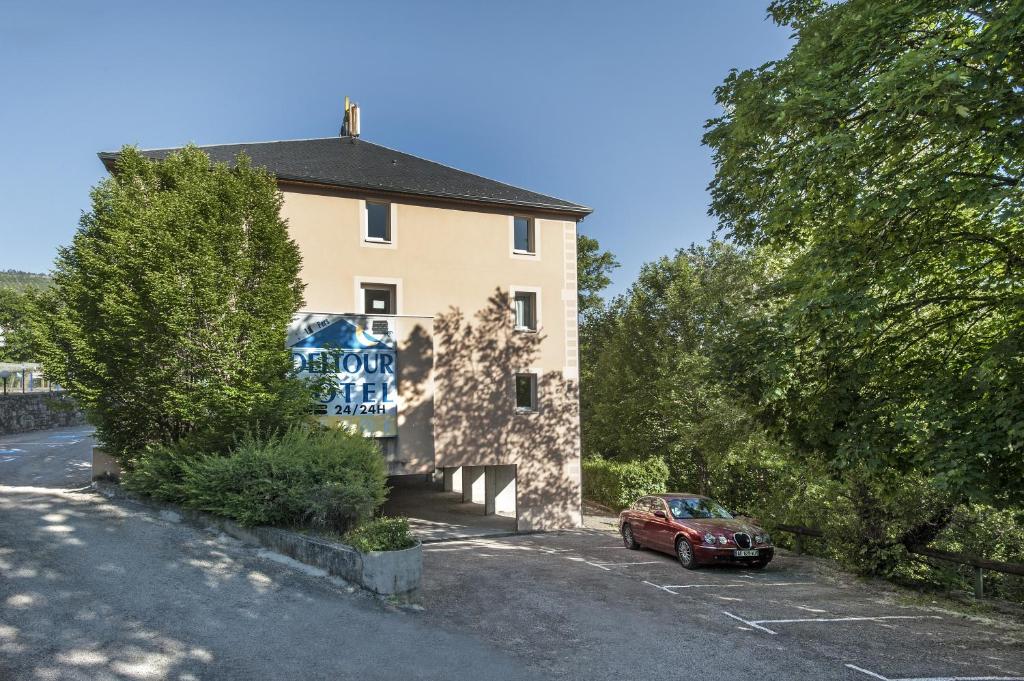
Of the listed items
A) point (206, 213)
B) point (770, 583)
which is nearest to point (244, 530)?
point (206, 213)

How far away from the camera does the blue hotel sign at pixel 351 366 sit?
16328mm

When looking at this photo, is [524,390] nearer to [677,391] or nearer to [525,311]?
[525,311]

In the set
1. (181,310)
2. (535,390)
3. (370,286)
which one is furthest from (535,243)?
(181,310)

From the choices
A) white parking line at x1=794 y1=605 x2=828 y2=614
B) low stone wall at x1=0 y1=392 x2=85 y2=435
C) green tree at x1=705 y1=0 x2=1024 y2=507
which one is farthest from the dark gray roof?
low stone wall at x1=0 y1=392 x2=85 y2=435

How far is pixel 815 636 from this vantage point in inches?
364

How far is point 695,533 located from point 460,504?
45.9ft

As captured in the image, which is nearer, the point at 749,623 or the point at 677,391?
the point at 749,623

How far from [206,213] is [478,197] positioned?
30.1 feet

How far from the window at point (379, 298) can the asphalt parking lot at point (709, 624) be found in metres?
8.79

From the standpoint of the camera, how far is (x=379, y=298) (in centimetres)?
2062

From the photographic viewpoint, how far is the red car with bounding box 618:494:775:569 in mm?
14234

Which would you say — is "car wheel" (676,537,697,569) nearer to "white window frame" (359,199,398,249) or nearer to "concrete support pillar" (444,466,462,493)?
"white window frame" (359,199,398,249)

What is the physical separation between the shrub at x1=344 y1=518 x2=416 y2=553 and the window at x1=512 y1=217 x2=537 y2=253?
1389 cm

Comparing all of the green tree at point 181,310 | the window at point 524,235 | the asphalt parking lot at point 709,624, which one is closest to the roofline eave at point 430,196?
the window at point 524,235
